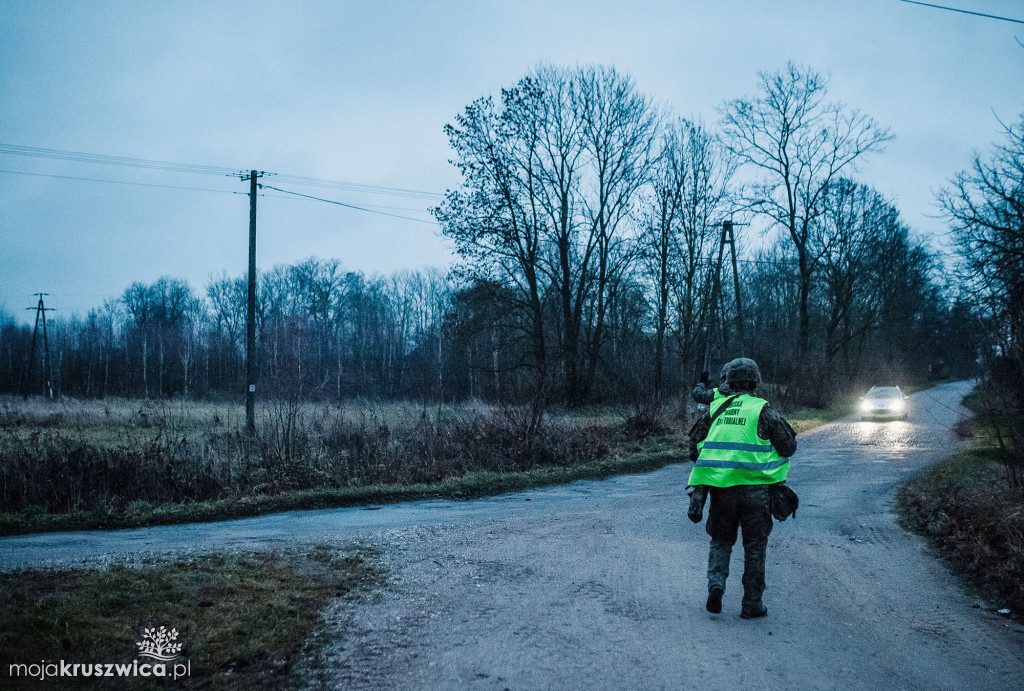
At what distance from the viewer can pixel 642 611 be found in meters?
5.26

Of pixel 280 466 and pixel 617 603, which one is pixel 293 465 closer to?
pixel 280 466

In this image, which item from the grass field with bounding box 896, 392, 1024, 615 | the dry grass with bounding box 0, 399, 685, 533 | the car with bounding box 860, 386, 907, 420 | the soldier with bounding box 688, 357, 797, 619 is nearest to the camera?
the soldier with bounding box 688, 357, 797, 619

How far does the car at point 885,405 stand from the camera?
2816cm

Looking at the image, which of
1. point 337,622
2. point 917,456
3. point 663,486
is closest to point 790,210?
point 917,456

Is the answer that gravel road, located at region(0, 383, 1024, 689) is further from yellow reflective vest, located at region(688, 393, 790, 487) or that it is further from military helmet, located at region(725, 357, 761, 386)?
military helmet, located at region(725, 357, 761, 386)

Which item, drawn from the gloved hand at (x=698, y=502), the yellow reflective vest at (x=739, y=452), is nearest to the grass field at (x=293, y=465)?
the gloved hand at (x=698, y=502)

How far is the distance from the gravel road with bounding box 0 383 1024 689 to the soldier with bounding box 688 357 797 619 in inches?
11.6

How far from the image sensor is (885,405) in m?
28.3

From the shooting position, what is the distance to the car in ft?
92.4

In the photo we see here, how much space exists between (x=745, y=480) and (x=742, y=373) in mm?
881

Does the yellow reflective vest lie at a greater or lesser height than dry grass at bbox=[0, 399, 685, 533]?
greater

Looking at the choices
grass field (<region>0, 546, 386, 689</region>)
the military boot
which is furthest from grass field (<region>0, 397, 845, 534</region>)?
the military boot

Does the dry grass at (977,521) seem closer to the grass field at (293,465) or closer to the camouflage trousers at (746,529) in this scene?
the camouflage trousers at (746,529)

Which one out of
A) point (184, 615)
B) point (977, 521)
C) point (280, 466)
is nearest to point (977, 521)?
point (977, 521)
